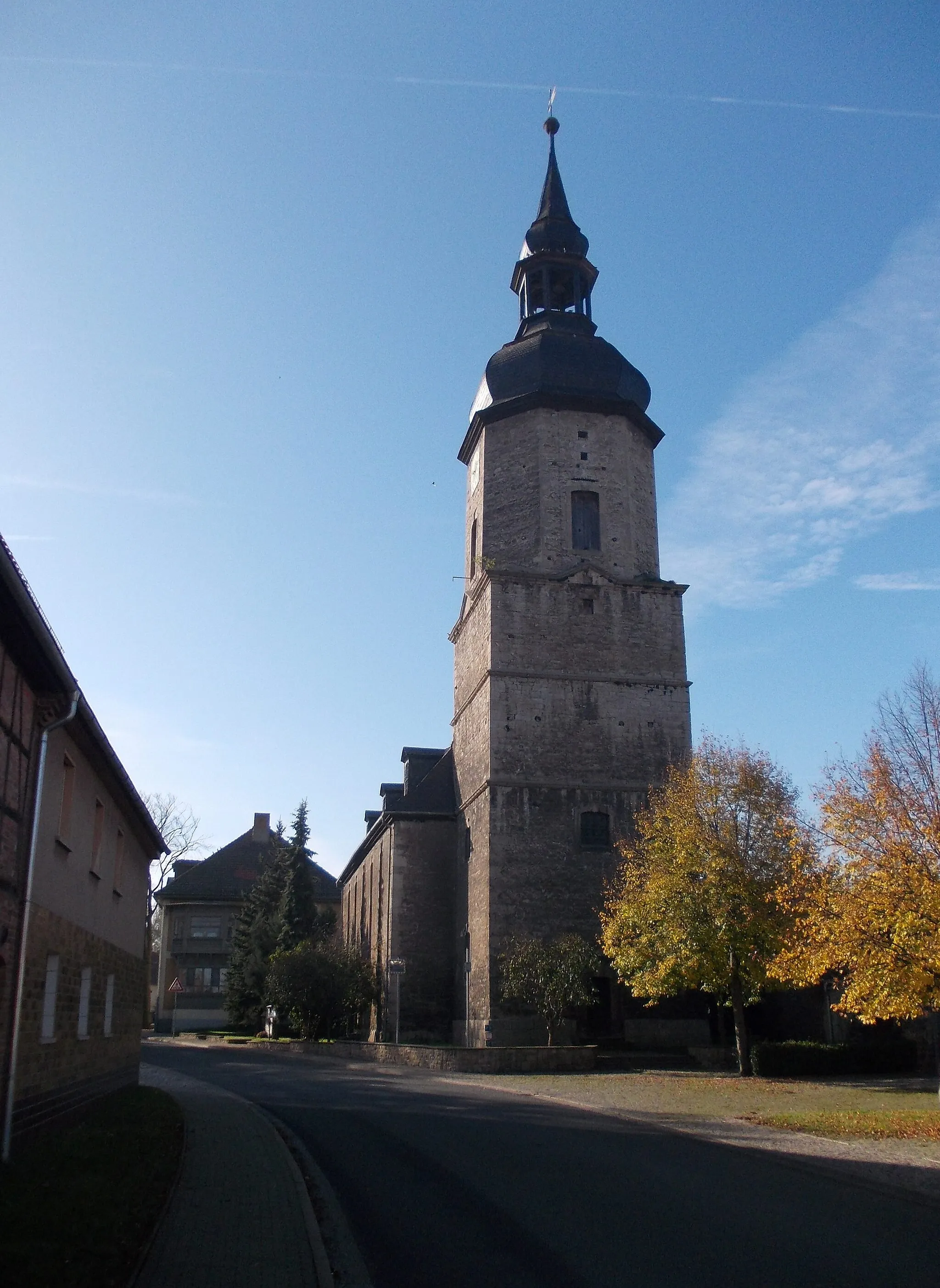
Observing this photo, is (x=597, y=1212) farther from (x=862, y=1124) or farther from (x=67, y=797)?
(x=67, y=797)

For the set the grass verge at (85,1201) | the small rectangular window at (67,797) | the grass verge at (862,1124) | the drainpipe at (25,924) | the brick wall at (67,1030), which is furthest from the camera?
the grass verge at (862,1124)

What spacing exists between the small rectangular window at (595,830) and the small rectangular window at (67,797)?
20.5 meters

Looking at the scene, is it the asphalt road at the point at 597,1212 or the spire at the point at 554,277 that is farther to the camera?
the spire at the point at 554,277

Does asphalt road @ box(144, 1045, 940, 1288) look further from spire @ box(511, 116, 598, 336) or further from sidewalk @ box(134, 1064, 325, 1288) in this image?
spire @ box(511, 116, 598, 336)

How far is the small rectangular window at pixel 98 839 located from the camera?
1581 centimetres

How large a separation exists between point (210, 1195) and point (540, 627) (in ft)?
82.2

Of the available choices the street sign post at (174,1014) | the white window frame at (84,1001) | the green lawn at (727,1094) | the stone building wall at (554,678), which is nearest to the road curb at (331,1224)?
the white window frame at (84,1001)

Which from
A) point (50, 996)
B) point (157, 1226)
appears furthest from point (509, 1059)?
point (157, 1226)

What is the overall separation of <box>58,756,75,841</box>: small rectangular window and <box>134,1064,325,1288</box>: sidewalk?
4052 millimetres

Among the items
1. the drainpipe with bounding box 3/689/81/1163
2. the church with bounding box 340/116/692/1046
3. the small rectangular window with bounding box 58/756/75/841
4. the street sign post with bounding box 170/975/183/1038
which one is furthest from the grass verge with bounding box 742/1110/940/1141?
the street sign post with bounding box 170/975/183/1038

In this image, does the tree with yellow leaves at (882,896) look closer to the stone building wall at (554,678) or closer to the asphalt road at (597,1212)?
the asphalt road at (597,1212)

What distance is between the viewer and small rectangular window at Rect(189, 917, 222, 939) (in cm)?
6150

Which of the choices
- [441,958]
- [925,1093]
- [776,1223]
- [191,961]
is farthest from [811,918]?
[191,961]

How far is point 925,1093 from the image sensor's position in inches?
781
